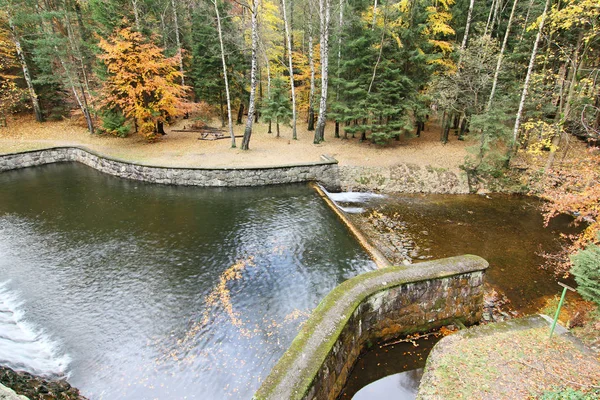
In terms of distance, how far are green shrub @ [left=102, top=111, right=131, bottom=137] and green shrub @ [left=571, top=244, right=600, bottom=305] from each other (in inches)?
826

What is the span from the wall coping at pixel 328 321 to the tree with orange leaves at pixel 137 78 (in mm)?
15618

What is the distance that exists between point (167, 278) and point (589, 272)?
888cm

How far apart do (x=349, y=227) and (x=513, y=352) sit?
6.09 metres

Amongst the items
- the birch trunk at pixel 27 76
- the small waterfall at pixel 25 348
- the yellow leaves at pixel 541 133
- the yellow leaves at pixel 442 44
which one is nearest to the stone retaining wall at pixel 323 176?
the yellow leaves at pixel 541 133

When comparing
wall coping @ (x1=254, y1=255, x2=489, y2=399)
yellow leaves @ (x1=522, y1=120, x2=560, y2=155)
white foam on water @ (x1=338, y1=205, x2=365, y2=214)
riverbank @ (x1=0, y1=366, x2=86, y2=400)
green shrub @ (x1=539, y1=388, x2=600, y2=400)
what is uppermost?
yellow leaves @ (x1=522, y1=120, x2=560, y2=155)

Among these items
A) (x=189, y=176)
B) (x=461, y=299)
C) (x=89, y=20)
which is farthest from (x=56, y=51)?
(x=461, y=299)

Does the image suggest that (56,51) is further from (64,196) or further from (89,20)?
(64,196)

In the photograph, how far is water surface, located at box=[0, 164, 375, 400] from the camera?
18.1 feet

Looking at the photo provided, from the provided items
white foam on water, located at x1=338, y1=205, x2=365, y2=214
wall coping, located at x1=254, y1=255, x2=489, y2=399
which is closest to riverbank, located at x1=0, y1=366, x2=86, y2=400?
wall coping, located at x1=254, y1=255, x2=489, y2=399

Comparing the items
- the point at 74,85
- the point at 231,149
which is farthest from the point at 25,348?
the point at 74,85

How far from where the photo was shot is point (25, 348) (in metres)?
5.87

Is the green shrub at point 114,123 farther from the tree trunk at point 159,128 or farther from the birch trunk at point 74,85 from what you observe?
the birch trunk at point 74,85

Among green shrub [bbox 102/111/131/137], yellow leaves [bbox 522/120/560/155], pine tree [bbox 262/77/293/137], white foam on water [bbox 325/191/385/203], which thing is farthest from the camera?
green shrub [bbox 102/111/131/137]

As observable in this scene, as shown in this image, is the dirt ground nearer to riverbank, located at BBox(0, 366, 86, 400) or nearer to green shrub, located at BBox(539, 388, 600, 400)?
riverbank, located at BBox(0, 366, 86, 400)
